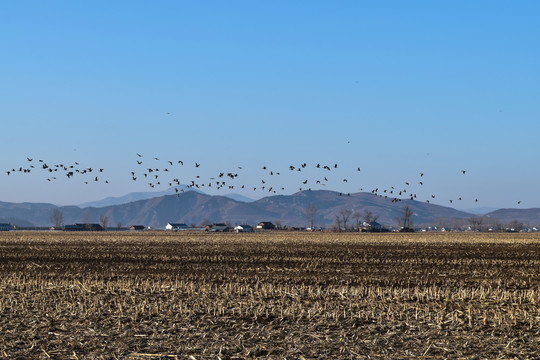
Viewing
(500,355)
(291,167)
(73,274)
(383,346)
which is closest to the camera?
(500,355)

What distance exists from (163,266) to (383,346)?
25.9 meters

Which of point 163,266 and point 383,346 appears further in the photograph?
point 163,266

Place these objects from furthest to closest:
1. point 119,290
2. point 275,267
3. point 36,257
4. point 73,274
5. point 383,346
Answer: point 36,257
point 275,267
point 73,274
point 119,290
point 383,346

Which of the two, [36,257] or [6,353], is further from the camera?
[36,257]

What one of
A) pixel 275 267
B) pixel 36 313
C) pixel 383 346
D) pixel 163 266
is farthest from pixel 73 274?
pixel 383 346

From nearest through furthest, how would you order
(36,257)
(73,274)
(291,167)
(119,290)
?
(119,290) < (73,274) < (36,257) < (291,167)

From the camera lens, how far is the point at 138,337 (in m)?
16.7

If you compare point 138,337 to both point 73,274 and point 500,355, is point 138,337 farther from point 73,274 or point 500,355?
point 73,274

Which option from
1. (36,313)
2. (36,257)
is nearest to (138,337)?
(36,313)

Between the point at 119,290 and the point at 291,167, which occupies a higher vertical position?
the point at 291,167

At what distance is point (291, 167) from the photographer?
54.1m

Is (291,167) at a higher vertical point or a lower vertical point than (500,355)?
higher

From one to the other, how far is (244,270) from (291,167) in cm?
1852

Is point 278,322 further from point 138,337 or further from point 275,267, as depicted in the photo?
point 275,267
